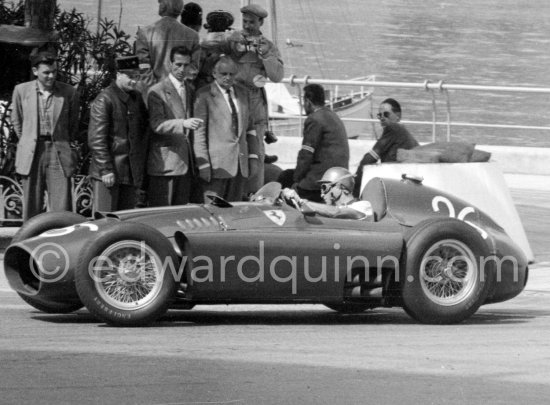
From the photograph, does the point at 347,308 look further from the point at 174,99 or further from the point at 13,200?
the point at 13,200

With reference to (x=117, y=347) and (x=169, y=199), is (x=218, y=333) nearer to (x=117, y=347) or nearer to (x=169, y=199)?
(x=117, y=347)

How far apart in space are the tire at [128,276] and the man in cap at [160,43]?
13.4ft

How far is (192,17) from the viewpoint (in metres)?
13.5

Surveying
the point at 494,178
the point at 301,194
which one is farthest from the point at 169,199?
the point at 494,178

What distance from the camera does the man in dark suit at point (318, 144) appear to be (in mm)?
13055

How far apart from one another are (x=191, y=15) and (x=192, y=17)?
2 centimetres

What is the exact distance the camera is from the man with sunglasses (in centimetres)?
1391

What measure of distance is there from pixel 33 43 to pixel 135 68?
1.85m

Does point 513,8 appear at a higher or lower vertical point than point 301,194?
higher

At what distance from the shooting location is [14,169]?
43.9 feet

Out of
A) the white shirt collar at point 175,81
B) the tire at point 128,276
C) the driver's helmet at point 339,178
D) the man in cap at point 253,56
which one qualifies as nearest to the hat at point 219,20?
the man in cap at point 253,56

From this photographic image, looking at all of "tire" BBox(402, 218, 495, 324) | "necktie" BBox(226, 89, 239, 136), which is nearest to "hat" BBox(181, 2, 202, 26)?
"necktie" BBox(226, 89, 239, 136)

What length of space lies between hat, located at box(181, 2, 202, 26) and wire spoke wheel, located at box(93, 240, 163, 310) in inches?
185

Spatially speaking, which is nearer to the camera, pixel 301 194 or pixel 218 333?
pixel 218 333
